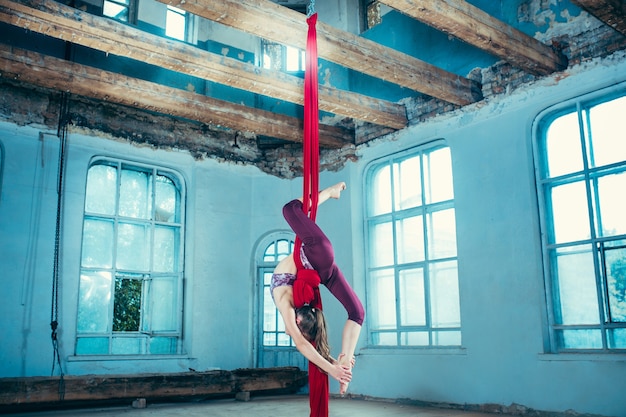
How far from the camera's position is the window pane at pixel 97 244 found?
6.52 m

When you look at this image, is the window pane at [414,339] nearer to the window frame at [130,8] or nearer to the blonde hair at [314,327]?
the blonde hair at [314,327]

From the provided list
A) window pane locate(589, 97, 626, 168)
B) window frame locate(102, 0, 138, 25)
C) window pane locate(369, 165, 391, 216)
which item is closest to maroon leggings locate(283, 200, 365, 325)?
window pane locate(589, 97, 626, 168)

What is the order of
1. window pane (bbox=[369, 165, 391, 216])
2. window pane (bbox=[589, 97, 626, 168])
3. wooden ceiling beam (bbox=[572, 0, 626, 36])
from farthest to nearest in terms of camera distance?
window pane (bbox=[369, 165, 391, 216])
window pane (bbox=[589, 97, 626, 168])
wooden ceiling beam (bbox=[572, 0, 626, 36])

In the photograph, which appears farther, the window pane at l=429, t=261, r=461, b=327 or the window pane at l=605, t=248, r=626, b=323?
the window pane at l=429, t=261, r=461, b=327

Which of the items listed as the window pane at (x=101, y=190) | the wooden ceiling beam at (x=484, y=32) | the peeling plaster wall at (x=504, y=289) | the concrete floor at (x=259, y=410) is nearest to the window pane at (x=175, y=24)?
the window pane at (x=101, y=190)

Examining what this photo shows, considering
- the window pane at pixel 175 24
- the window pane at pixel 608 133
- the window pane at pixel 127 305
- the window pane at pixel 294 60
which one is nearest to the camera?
the window pane at pixel 608 133

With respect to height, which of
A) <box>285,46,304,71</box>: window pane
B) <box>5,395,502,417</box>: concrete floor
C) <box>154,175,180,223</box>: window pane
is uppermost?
<box>285,46,304,71</box>: window pane

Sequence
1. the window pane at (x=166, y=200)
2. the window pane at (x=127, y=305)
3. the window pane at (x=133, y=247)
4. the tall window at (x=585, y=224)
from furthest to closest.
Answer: the window pane at (x=166, y=200)
the window pane at (x=133, y=247)
the window pane at (x=127, y=305)
the tall window at (x=585, y=224)

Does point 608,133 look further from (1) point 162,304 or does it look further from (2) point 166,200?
(1) point 162,304

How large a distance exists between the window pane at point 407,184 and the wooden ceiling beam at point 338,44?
105 centimetres

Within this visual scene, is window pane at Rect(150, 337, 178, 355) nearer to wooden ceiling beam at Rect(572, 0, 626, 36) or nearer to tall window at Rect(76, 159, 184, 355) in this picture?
tall window at Rect(76, 159, 184, 355)

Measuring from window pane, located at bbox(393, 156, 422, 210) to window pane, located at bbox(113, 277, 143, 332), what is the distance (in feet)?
10.9

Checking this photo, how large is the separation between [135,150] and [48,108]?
1087 millimetres

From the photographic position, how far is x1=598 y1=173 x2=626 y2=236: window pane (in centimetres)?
486
